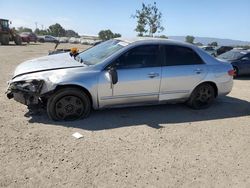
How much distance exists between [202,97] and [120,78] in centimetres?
236

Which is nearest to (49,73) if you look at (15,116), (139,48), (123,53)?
(15,116)

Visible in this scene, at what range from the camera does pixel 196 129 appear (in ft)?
19.7

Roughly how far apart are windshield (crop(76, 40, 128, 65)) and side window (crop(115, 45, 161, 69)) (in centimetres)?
27

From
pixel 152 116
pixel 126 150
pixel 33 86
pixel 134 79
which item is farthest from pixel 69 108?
pixel 152 116

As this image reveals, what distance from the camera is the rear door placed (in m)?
6.68

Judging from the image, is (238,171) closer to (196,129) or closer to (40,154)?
(196,129)

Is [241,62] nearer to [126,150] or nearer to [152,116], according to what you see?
[152,116]

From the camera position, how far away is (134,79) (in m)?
6.25

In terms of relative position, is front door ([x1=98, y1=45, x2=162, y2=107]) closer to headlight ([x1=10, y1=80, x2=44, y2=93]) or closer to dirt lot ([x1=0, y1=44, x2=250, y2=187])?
dirt lot ([x1=0, y1=44, x2=250, y2=187])

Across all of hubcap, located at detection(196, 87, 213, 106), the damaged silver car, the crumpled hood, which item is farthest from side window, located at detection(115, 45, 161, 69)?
hubcap, located at detection(196, 87, 213, 106)

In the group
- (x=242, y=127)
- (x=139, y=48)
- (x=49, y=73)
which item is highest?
(x=139, y=48)

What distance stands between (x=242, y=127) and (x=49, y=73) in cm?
403

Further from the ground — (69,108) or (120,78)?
A: (120,78)

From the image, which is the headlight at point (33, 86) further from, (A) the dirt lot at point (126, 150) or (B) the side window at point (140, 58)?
(B) the side window at point (140, 58)
